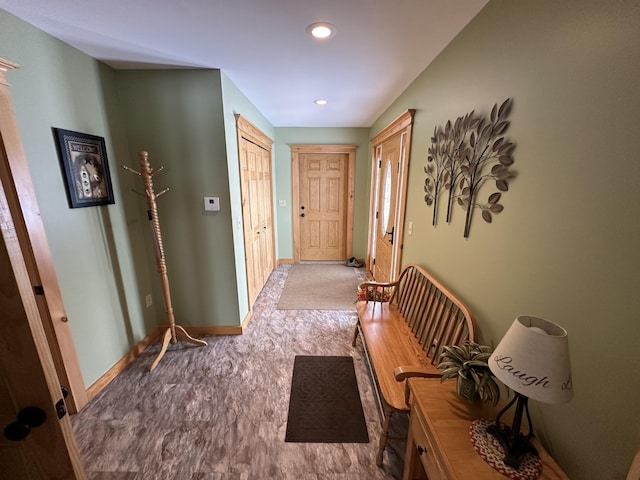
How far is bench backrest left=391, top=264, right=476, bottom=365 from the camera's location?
1423mm

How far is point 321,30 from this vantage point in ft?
4.89

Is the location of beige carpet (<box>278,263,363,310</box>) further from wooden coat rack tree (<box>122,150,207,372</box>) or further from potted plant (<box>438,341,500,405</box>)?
potted plant (<box>438,341,500,405</box>)

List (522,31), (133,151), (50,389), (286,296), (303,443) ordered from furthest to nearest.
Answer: (286,296)
(133,151)
(303,443)
(522,31)
(50,389)

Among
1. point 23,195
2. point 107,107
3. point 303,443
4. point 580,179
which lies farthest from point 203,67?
point 303,443

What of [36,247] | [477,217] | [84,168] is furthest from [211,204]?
[477,217]

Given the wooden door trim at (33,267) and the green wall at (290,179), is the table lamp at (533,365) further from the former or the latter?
the green wall at (290,179)

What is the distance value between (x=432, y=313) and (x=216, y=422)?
1.63 meters

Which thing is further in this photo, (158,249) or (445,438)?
(158,249)

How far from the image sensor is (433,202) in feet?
6.17

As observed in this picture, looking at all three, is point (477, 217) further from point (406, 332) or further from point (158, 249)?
point (158, 249)

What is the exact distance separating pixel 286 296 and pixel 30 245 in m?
2.54

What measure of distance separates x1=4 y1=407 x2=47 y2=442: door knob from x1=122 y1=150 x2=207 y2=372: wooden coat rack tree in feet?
5.34

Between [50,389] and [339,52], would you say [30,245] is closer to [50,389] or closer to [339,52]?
→ [50,389]

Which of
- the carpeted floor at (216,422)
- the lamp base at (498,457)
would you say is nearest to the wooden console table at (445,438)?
the lamp base at (498,457)
